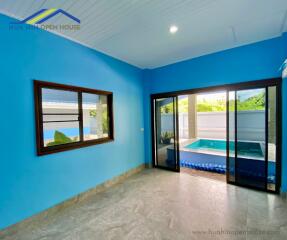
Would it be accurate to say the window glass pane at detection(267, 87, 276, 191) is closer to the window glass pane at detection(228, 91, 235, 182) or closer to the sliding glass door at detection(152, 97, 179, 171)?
the window glass pane at detection(228, 91, 235, 182)

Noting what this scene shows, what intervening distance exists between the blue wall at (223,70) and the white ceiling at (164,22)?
0.19 meters

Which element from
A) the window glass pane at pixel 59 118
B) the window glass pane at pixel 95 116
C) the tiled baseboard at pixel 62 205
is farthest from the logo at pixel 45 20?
the tiled baseboard at pixel 62 205

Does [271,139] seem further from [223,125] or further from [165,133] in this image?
[223,125]

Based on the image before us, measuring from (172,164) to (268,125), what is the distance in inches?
101

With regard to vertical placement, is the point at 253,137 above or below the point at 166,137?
above

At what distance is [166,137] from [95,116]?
2288mm

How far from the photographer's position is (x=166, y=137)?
15.0ft

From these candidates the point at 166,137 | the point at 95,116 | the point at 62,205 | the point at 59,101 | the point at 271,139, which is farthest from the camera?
the point at 166,137

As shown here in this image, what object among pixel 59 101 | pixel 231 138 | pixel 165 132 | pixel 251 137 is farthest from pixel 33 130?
pixel 251 137

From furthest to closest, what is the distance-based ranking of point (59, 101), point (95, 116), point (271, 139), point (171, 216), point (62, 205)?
point (95, 116) < point (271, 139) < point (59, 101) < point (62, 205) < point (171, 216)

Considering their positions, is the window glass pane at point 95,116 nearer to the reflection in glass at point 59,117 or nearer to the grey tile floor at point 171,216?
the reflection in glass at point 59,117

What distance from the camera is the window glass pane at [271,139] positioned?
9.62 ft

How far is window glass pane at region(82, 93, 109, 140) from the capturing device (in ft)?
10.3

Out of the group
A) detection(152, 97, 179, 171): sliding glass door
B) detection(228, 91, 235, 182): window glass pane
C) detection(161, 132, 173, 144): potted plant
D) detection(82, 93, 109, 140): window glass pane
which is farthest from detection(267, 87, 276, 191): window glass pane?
detection(82, 93, 109, 140): window glass pane
